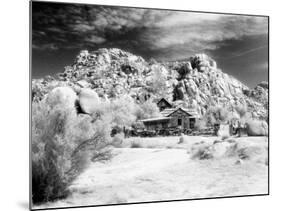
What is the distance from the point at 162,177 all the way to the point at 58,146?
1.75 meters

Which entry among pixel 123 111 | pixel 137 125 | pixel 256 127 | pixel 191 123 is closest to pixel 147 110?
pixel 137 125

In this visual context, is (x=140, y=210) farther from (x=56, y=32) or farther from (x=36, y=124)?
(x=56, y=32)

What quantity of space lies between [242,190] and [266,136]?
41.5 inches

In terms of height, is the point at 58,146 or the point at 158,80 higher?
the point at 158,80

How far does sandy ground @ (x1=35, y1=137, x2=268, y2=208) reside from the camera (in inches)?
255

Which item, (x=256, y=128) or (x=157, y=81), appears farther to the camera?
(x=256, y=128)

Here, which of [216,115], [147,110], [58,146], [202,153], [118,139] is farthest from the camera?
[216,115]

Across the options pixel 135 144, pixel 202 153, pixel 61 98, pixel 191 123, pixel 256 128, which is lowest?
pixel 202 153

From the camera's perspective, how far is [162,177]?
268 inches

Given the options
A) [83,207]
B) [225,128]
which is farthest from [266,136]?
[83,207]

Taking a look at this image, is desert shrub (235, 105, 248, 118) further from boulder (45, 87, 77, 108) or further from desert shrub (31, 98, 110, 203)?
boulder (45, 87, 77, 108)

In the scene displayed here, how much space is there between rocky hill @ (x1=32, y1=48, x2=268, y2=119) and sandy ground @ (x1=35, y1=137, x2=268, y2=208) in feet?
2.24

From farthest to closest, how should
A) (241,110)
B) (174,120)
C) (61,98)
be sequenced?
(241,110)
(174,120)
(61,98)

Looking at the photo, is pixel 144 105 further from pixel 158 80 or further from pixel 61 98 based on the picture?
pixel 61 98
